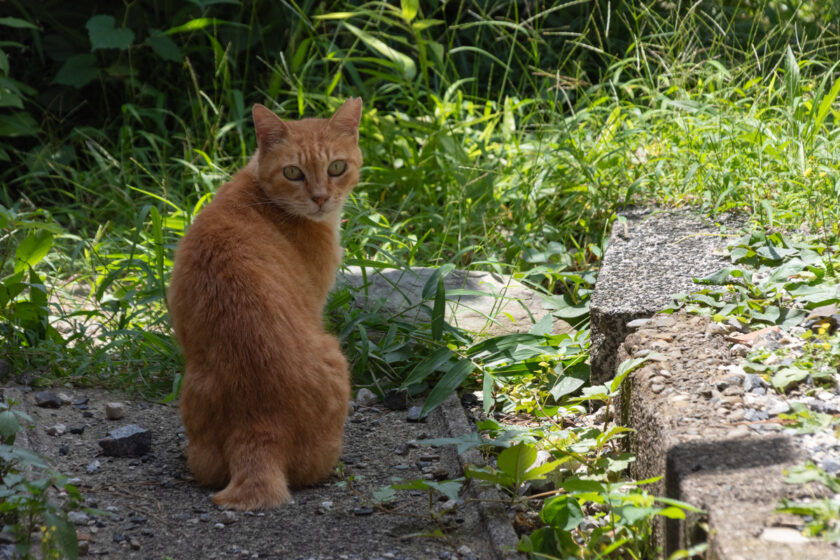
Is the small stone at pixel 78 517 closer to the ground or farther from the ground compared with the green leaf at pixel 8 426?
closer to the ground

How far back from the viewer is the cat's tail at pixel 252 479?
8.37 feet

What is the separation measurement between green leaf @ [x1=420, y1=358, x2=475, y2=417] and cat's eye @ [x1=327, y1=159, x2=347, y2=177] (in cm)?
85

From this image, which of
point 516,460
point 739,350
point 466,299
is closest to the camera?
point 516,460

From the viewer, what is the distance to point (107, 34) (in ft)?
17.7

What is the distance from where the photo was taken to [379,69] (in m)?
6.22

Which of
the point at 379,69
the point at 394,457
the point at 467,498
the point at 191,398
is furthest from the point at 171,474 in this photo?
the point at 379,69

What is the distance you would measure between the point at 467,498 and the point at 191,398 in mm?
867

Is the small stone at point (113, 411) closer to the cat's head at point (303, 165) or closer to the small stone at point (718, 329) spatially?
the cat's head at point (303, 165)

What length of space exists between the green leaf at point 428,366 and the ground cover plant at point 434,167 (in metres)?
0.01

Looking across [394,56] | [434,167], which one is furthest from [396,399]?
[394,56]

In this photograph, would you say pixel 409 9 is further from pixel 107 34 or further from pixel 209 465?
pixel 209 465

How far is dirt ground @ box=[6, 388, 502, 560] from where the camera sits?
2408mm

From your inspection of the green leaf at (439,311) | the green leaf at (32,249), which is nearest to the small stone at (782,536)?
the green leaf at (439,311)

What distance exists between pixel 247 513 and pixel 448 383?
1.03m
